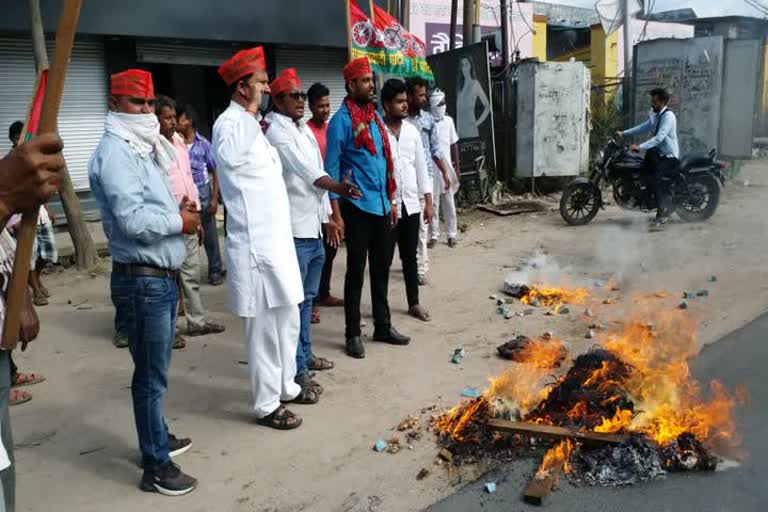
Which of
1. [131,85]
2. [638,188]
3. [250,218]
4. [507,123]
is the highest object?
[131,85]

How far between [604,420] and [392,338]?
6.99 ft

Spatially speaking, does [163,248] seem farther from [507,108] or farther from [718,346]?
[507,108]

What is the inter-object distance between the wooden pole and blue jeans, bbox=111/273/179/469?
136 cm

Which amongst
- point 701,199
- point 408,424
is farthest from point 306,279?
point 701,199

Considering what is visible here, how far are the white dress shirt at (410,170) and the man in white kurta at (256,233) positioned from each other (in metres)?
2.10

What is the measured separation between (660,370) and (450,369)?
1.41m

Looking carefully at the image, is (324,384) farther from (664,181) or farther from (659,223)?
(664,181)

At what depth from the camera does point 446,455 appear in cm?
367

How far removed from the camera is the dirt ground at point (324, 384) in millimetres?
3467

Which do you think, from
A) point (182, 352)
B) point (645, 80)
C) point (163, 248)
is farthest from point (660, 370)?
point (645, 80)

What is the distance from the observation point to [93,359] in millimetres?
5469

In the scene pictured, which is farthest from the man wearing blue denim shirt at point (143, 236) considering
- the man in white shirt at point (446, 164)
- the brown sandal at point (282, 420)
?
the man in white shirt at point (446, 164)

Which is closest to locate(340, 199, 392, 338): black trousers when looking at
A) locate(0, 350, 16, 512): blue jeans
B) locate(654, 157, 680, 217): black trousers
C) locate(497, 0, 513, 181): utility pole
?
locate(0, 350, 16, 512): blue jeans

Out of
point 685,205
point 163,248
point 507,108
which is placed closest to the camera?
point 163,248
